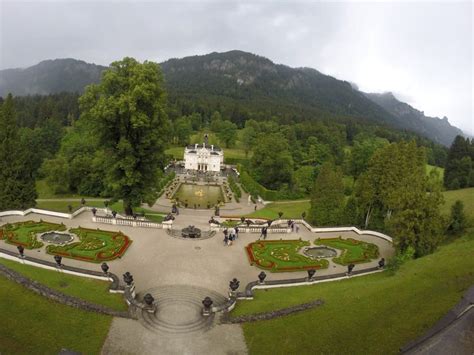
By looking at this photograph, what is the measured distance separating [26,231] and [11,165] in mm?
11109

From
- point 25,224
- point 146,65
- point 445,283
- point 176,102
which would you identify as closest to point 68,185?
point 25,224

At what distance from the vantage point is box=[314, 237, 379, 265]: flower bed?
1254 inches

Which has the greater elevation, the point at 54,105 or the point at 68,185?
the point at 54,105

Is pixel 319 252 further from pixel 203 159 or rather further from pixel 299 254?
pixel 203 159

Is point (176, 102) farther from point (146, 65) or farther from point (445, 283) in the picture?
point (445, 283)

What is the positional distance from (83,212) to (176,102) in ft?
430

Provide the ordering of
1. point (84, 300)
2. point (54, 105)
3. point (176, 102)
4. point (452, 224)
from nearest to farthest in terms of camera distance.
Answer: point (84, 300) < point (452, 224) < point (54, 105) < point (176, 102)

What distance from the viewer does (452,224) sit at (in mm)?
37594

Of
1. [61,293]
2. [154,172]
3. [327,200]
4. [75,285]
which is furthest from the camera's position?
[327,200]

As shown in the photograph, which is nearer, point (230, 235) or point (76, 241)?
point (76, 241)

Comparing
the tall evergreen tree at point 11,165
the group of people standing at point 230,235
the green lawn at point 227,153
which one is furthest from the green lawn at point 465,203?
the green lawn at point 227,153

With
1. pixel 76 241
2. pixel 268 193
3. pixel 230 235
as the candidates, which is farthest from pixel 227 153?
pixel 76 241

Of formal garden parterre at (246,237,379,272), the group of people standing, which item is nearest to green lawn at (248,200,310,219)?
formal garden parterre at (246,237,379,272)

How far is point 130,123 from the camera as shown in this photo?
3600cm
